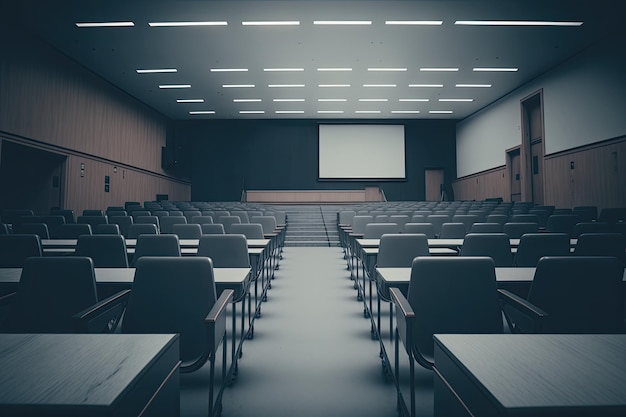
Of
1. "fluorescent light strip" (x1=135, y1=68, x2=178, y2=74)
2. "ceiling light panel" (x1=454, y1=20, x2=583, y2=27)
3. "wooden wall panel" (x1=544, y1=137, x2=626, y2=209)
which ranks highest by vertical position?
"fluorescent light strip" (x1=135, y1=68, x2=178, y2=74)

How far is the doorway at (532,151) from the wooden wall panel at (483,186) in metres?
1.06

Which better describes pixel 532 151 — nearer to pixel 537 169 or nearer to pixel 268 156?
pixel 537 169

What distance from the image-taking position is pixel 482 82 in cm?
1092

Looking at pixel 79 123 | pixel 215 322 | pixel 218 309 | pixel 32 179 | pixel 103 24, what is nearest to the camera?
pixel 215 322

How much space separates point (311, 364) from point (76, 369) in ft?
5.75

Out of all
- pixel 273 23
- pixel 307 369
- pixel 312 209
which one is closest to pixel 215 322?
pixel 307 369

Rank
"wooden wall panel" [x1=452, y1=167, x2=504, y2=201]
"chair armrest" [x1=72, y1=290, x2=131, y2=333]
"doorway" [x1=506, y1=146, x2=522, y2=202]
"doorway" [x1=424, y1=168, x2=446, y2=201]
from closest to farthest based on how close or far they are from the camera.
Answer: "chair armrest" [x1=72, y1=290, x2=131, y2=333]
"doorway" [x1=506, y1=146, x2=522, y2=202]
"wooden wall panel" [x1=452, y1=167, x2=504, y2=201]
"doorway" [x1=424, y1=168, x2=446, y2=201]

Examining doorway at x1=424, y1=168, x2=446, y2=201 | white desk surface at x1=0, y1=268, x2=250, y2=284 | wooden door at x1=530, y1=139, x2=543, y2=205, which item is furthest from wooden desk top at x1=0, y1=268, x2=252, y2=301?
doorway at x1=424, y1=168, x2=446, y2=201

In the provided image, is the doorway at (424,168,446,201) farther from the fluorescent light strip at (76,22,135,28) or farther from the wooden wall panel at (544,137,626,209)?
the fluorescent light strip at (76,22,135,28)

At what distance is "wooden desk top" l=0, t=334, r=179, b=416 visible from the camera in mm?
629

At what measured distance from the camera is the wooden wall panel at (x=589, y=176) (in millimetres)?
7598

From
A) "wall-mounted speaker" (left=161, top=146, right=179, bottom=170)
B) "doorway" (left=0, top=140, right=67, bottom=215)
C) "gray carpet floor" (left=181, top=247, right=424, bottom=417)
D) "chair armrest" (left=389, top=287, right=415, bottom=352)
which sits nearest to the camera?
"chair armrest" (left=389, top=287, right=415, bottom=352)

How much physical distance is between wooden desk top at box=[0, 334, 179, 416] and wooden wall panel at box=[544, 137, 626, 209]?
32.2 feet

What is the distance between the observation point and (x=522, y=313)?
1622 millimetres
